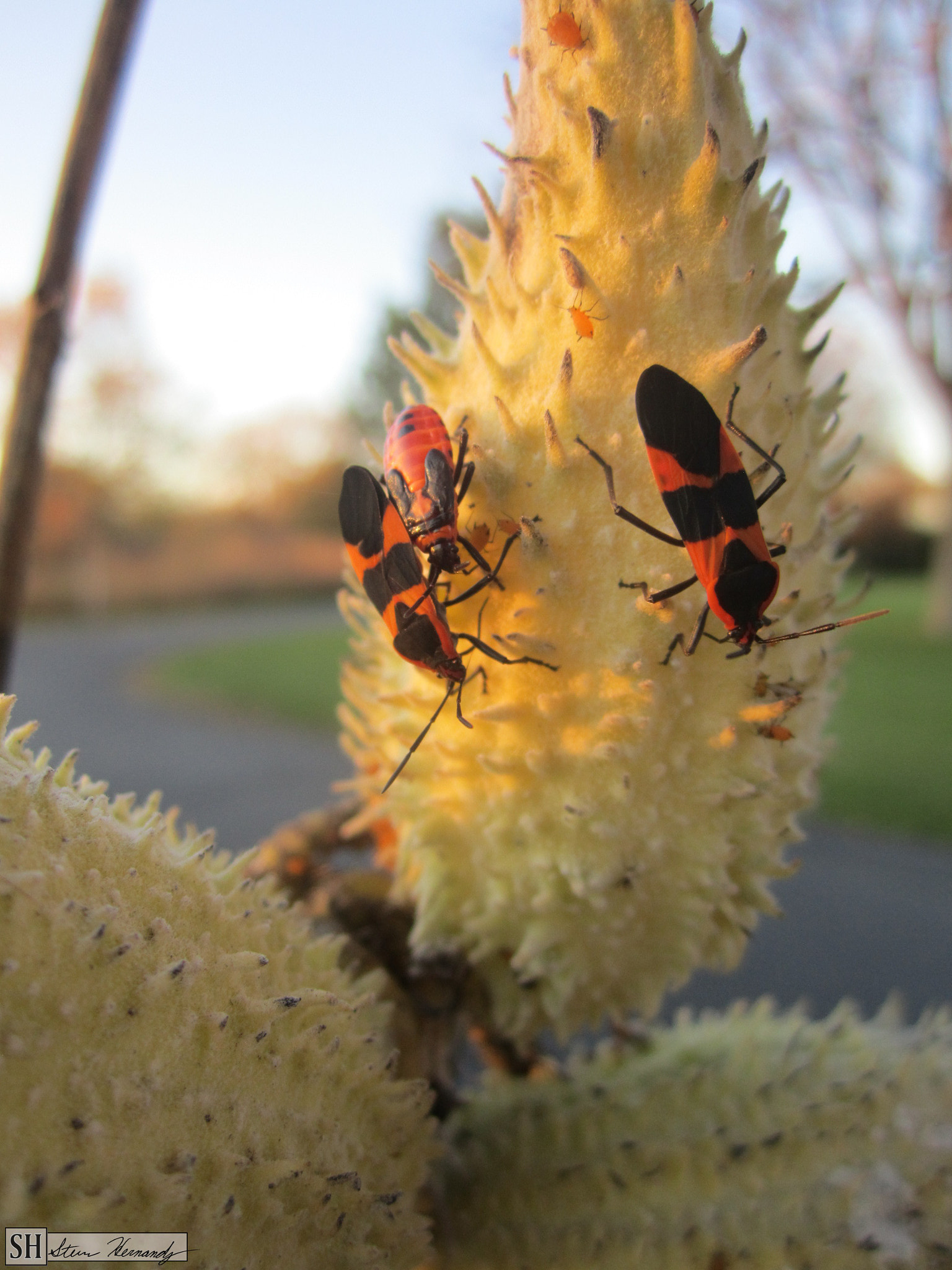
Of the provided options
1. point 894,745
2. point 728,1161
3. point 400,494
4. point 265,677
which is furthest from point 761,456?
point 265,677

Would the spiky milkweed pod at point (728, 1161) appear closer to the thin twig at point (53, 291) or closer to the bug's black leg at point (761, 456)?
the bug's black leg at point (761, 456)

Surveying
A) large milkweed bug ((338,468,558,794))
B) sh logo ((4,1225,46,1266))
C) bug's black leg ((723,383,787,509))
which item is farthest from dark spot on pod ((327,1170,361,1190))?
bug's black leg ((723,383,787,509))

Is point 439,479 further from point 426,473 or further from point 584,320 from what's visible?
point 584,320

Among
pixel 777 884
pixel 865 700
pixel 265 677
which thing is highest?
pixel 265 677

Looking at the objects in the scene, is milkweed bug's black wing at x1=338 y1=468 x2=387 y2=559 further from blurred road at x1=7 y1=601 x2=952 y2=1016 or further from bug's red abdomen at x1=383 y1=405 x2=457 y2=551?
blurred road at x1=7 y1=601 x2=952 y2=1016

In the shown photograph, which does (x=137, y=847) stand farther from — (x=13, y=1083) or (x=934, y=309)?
(x=934, y=309)

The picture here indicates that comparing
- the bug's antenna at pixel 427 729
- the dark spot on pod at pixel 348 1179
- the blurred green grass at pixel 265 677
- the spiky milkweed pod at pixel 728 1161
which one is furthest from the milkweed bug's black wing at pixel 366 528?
the blurred green grass at pixel 265 677

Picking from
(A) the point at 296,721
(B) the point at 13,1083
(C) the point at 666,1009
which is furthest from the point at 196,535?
(B) the point at 13,1083
